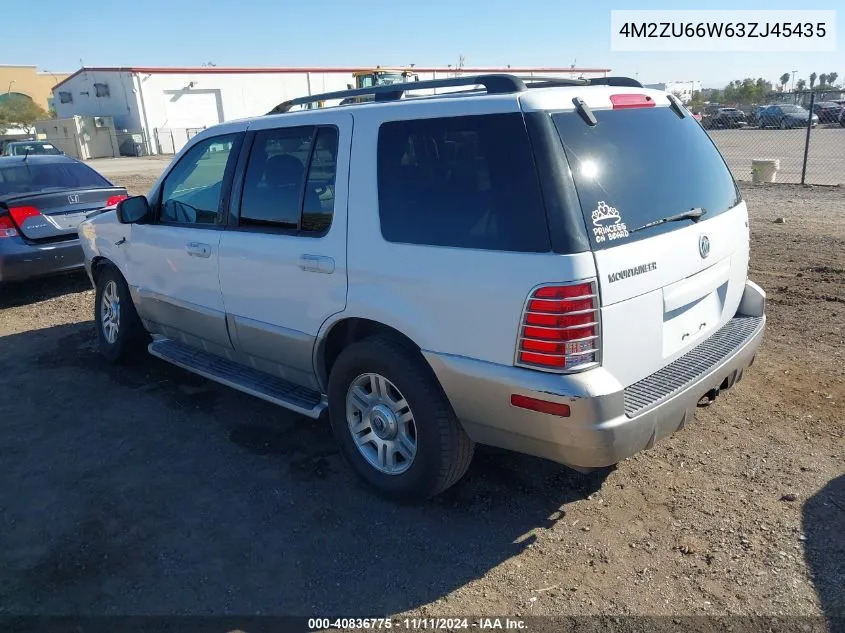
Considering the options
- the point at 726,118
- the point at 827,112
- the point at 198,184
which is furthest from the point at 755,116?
the point at 198,184

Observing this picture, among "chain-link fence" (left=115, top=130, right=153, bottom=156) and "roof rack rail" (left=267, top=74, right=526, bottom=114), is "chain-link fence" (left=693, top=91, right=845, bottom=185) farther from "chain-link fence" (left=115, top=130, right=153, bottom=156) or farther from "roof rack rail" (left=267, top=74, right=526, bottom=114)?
"chain-link fence" (left=115, top=130, right=153, bottom=156)

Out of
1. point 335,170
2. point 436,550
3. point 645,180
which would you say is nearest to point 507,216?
point 645,180

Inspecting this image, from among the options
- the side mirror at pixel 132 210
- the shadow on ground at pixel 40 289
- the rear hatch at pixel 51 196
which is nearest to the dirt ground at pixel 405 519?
the side mirror at pixel 132 210

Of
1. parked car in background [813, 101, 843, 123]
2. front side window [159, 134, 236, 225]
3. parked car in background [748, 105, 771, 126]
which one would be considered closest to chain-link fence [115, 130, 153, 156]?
parked car in background [748, 105, 771, 126]

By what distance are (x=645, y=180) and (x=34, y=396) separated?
187 inches

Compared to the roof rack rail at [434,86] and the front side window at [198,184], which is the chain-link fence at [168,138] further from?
the roof rack rail at [434,86]

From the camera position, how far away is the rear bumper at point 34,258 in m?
7.38

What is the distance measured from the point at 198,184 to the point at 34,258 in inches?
155

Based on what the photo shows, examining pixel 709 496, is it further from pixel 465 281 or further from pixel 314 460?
pixel 314 460

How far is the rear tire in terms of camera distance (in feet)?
18.1

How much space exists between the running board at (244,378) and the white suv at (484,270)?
22mm

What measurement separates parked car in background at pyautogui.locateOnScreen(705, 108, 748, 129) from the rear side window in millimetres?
33567

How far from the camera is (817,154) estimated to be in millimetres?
21797

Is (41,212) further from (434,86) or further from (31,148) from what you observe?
(31,148)
